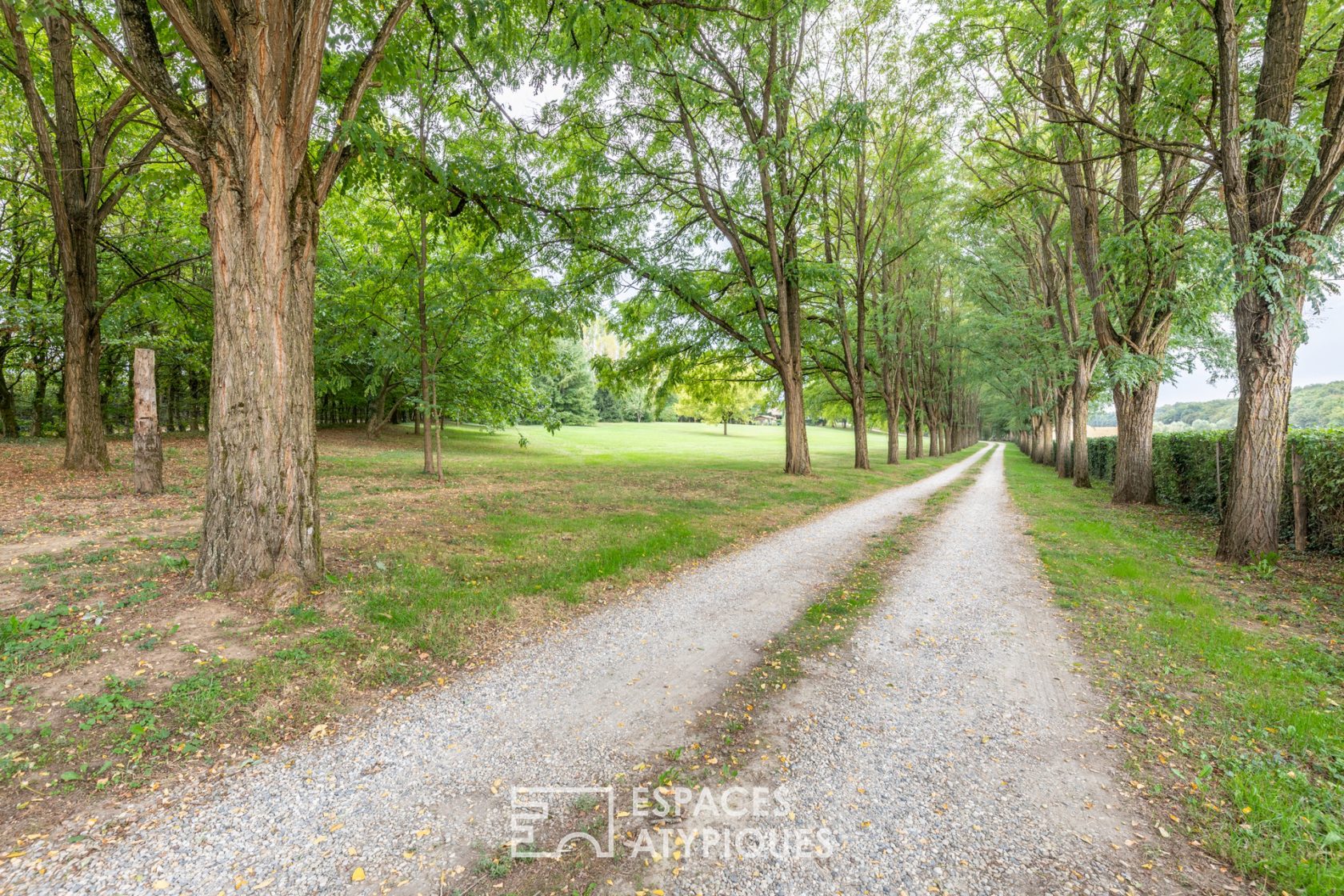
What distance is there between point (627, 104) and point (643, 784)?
15119mm

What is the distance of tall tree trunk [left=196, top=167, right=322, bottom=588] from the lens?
4.62 meters

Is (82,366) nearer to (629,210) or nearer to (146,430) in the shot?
(146,430)

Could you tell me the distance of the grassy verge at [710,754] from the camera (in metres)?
2.22

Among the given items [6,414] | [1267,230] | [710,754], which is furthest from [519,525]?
[6,414]

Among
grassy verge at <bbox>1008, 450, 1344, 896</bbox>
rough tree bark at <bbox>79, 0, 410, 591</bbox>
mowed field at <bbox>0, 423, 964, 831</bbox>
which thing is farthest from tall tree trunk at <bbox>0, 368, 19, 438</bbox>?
grassy verge at <bbox>1008, 450, 1344, 896</bbox>

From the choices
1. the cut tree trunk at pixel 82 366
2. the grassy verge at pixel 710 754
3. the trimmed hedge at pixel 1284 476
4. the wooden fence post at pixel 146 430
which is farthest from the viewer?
the cut tree trunk at pixel 82 366

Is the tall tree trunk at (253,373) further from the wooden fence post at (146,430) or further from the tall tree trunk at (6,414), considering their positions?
the tall tree trunk at (6,414)

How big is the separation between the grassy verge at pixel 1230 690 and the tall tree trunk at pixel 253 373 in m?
6.88

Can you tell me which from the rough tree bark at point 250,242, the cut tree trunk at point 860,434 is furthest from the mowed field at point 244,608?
the cut tree trunk at point 860,434

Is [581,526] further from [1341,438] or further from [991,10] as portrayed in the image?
[991,10]

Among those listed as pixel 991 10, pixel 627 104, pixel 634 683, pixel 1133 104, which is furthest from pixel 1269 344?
pixel 627 104

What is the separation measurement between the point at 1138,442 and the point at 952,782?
14.5 m

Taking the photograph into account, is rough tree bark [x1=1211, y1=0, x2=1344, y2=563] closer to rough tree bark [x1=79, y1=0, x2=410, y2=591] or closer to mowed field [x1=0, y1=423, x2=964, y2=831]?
mowed field [x1=0, y1=423, x2=964, y2=831]

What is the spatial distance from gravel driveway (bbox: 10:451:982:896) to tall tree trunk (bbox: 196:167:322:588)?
8.16 ft
